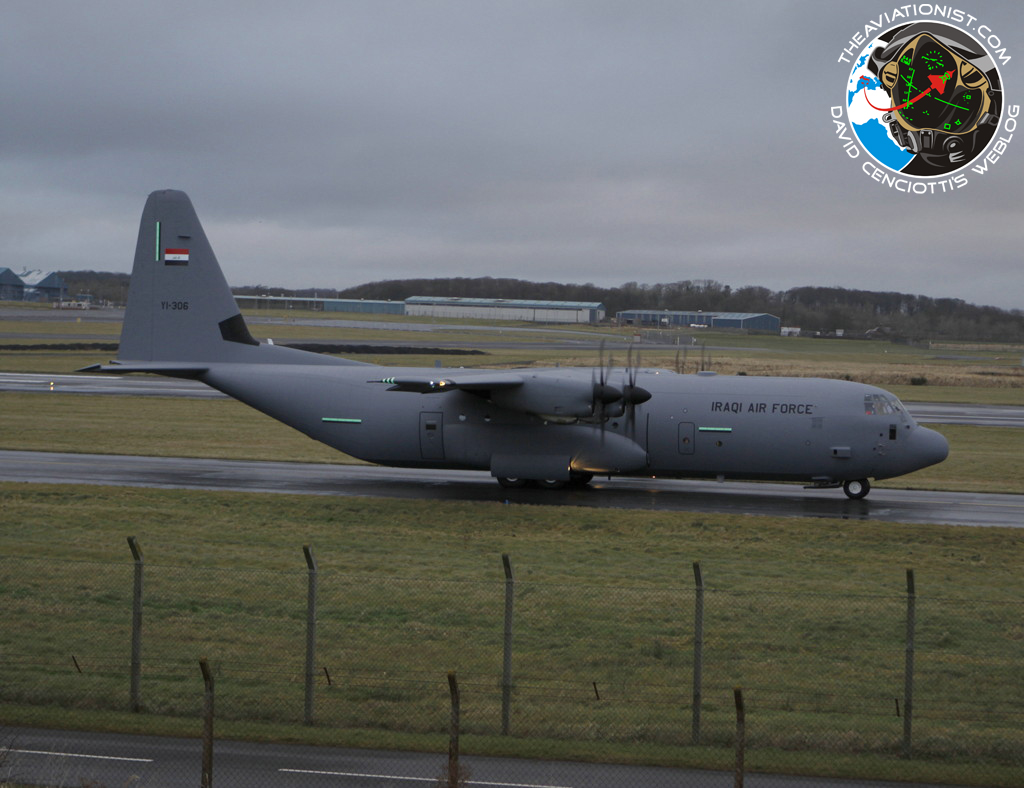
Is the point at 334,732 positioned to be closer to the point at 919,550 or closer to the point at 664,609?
the point at 664,609

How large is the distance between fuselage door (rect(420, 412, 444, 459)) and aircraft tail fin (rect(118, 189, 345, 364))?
179 inches

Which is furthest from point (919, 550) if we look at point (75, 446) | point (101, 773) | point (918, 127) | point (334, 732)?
point (75, 446)

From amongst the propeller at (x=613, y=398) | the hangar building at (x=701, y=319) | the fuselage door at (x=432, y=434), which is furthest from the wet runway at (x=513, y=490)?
the hangar building at (x=701, y=319)

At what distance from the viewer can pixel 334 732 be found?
11.7 metres

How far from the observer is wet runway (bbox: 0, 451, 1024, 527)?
27797mm

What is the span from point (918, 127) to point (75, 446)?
1452 inches

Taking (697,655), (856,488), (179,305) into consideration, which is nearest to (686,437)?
(856,488)

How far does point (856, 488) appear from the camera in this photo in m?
30.0

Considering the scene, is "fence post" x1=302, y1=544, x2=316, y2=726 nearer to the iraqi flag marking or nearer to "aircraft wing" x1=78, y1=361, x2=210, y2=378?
"aircraft wing" x1=78, y1=361, x2=210, y2=378

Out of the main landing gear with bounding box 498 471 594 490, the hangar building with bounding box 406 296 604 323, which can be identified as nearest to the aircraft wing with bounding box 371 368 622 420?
the main landing gear with bounding box 498 471 594 490

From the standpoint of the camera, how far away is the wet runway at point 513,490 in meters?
27.8

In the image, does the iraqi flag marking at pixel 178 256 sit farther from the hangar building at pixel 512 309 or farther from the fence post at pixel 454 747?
the hangar building at pixel 512 309

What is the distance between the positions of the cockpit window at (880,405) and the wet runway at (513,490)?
2.75m

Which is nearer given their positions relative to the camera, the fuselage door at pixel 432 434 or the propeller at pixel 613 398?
the propeller at pixel 613 398
